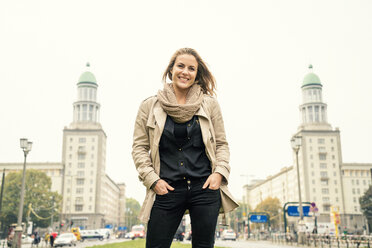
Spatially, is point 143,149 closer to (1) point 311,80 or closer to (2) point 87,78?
(2) point 87,78

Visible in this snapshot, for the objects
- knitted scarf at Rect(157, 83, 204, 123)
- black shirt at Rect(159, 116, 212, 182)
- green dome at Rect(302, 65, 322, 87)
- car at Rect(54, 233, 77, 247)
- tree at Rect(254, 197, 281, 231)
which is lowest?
car at Rect(54, 233, 77, 247)

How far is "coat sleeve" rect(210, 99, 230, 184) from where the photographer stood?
3.01 metres

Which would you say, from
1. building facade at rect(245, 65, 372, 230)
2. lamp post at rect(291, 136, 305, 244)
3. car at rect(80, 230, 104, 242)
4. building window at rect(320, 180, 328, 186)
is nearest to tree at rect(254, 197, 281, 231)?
building facade at rect(245, 65, 372, 230)

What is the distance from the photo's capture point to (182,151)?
301cm

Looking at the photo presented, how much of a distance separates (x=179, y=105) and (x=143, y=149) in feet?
1.46

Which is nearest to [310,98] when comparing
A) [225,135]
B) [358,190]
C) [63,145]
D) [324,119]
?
[324,119]

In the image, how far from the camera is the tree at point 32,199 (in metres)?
60.7

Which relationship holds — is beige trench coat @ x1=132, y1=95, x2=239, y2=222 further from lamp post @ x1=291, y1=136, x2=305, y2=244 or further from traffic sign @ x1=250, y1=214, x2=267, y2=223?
traffic sign @ x1=250, y1=214, x2=267, y2=223

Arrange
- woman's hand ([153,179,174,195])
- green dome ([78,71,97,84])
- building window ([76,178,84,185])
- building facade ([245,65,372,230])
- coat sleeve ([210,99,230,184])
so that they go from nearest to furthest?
woman's hand ([153,179,174,195]) < coat sleeve ([210,99,230,184]) < building facade ([245,65,372,230]) < building window ([76,178,84,185]) < green dome ([78,71,97,84])

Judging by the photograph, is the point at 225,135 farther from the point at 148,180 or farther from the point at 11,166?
the point at 11,166

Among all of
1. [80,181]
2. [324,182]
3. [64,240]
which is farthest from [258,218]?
[80,181]

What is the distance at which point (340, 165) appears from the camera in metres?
102

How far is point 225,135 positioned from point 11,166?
113 metres

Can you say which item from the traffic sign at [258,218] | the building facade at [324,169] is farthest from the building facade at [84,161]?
the traffic sign at [258,218]
